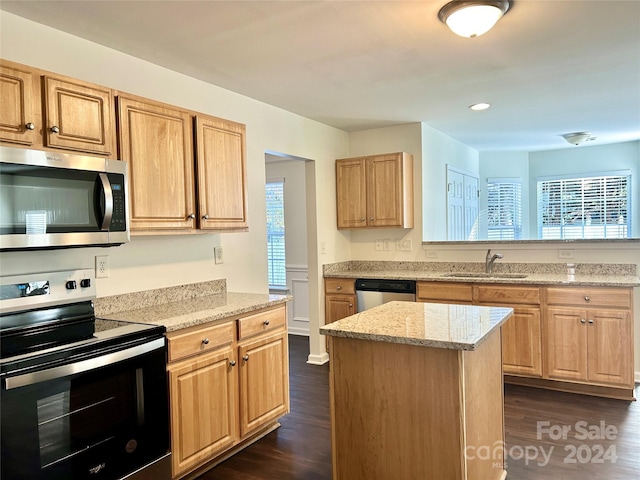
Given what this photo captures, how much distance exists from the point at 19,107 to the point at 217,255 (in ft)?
5.29

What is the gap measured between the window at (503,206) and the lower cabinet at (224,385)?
16.4 ft

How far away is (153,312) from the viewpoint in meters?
2.54

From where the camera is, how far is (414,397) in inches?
73.2

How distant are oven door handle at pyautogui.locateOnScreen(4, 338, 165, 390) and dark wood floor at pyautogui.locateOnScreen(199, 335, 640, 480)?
91 cm

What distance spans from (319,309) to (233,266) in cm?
137

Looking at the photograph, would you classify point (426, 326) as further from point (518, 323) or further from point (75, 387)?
point (518, 323)

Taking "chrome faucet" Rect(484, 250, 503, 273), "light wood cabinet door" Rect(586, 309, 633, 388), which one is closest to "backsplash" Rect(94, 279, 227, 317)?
"chrome faucet" Rect(484, 250, 503, 273)

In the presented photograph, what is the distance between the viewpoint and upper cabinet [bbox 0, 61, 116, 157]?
187 centimetres

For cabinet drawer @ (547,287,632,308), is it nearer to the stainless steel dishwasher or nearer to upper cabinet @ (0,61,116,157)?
the stainless steel dishwasher

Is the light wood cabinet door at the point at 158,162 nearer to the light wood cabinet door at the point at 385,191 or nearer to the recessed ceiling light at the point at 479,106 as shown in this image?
the light wood cabinet door at the point at 385,191

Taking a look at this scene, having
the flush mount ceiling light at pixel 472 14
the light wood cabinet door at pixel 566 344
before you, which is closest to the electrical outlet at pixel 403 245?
the light wood cabinet door at pixel 566 344

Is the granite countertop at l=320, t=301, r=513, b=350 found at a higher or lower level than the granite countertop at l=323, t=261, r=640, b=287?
lower

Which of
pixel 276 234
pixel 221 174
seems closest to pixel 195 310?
pixel 221 174

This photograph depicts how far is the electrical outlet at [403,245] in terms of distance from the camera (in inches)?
186
